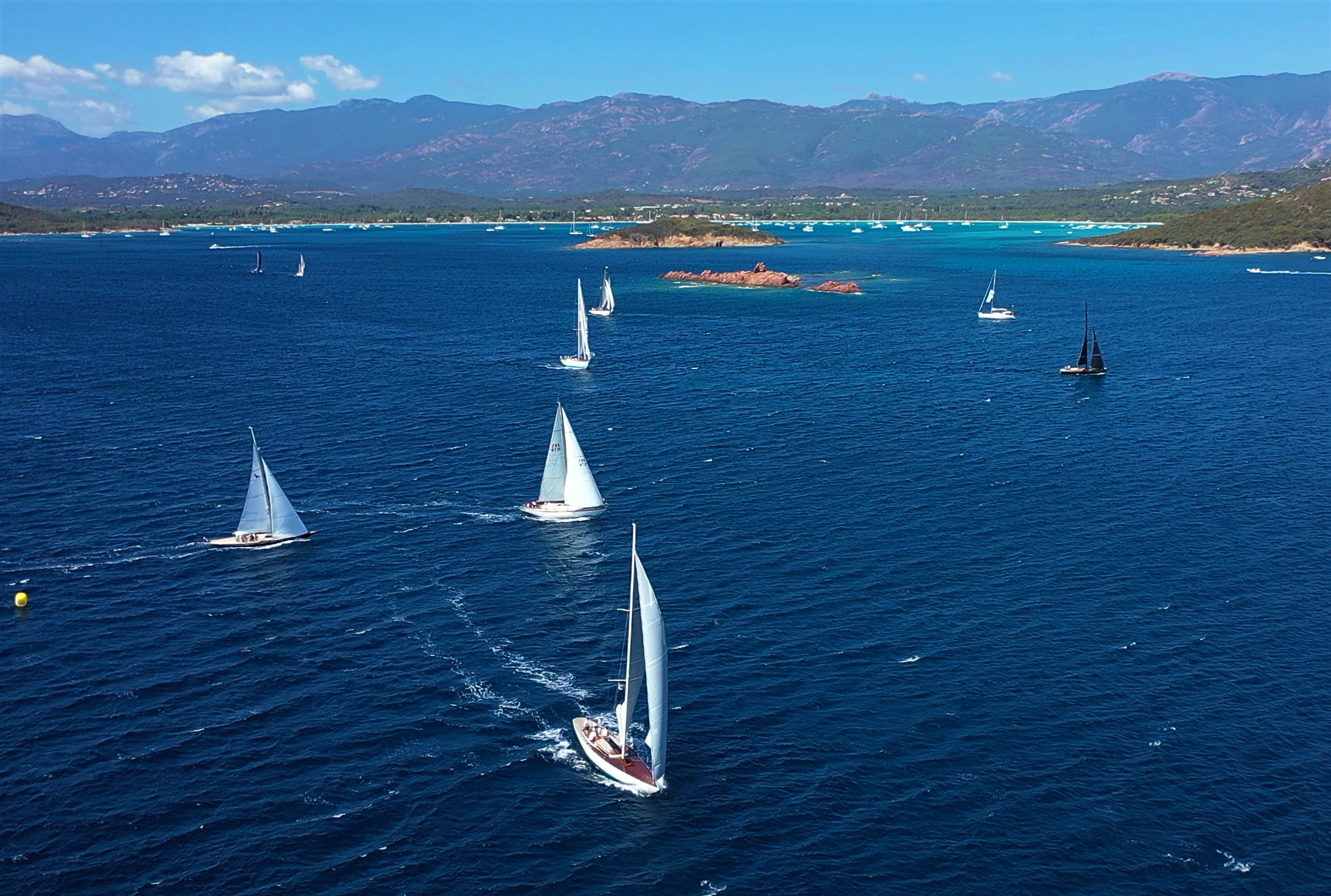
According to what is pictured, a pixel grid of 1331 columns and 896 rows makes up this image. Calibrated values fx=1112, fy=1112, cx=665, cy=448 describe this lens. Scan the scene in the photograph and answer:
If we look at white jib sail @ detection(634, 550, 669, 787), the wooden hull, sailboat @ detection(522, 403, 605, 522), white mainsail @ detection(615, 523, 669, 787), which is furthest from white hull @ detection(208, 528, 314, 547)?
white jib sail @ detection(634, 550, 669, 787)

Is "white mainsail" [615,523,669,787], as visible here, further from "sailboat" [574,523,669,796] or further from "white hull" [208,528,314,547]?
"white hull" [208,528,314,547]

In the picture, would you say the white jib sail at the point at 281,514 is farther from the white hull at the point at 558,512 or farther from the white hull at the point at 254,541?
the white hull at the point at 558,512

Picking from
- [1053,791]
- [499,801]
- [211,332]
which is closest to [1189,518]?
[1053,791]

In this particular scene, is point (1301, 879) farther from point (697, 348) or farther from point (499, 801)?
point (697, 348)

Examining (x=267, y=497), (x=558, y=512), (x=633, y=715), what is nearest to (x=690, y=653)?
(x=633, y=715)

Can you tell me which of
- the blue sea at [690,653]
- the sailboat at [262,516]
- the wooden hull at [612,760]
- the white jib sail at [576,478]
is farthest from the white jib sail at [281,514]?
the wooden hull at [612,760]

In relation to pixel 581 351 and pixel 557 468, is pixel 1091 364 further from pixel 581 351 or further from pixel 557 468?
pixel 557 468

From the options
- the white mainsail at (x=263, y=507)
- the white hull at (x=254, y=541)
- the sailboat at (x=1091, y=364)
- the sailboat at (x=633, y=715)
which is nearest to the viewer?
the sailboat at (x=633, y=715)
